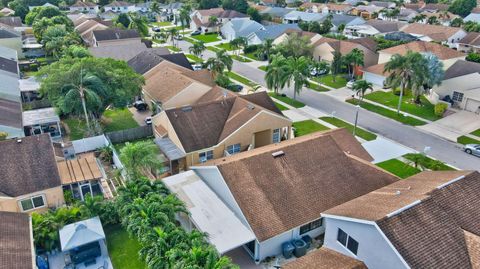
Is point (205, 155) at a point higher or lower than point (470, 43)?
lower

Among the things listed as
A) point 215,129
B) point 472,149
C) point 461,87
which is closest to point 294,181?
point 215,129

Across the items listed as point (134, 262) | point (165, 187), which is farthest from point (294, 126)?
point (134, 262)

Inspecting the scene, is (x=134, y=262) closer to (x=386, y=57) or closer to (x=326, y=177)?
(x=326, y=177)

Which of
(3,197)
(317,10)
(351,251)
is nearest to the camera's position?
(351,251)

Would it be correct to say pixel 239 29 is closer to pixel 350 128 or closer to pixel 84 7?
pixel 350 128

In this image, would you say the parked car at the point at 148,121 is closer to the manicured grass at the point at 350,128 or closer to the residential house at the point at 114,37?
the manicured grass at the point at 350,128

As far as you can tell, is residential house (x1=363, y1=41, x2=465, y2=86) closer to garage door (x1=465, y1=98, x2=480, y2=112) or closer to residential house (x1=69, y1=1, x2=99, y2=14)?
garage door (x1=465, y1=98, x2=480, y2=112)

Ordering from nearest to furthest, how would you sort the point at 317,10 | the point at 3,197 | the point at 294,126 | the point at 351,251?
the point at 351,251, the point at 3,197, the point at 294,126, the point at 317,10
